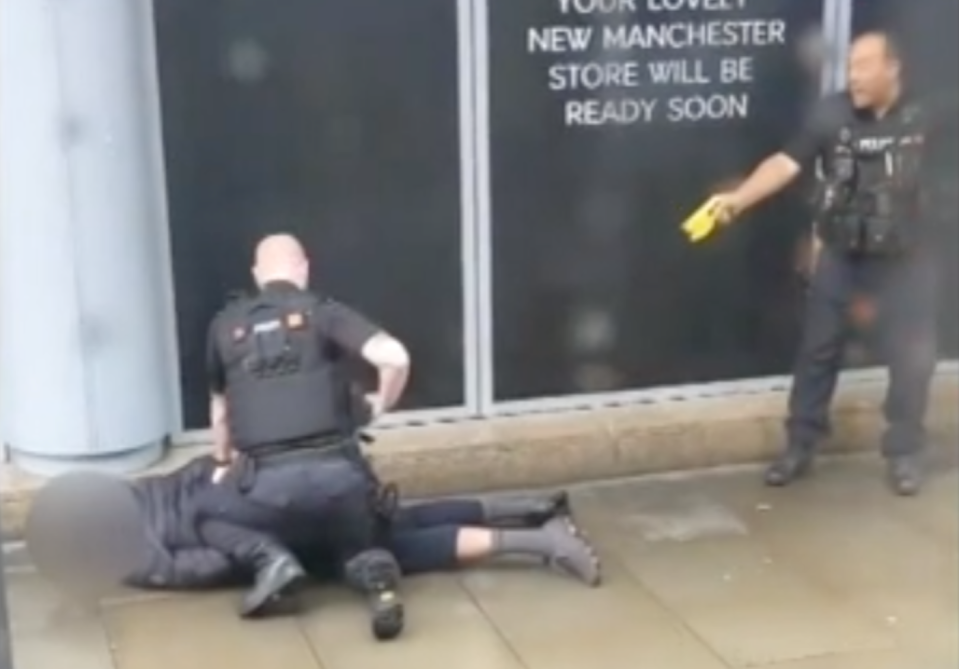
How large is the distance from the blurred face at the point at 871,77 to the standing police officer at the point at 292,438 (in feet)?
5.33

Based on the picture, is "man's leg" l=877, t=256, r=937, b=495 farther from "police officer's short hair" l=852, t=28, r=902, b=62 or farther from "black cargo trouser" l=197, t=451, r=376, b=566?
"black cargo trouser" l=197, t=451, r=376, b=566

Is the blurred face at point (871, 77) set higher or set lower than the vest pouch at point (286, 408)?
higher

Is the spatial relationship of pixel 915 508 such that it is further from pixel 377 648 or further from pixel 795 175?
pixel 377 648

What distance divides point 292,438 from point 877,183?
189cm

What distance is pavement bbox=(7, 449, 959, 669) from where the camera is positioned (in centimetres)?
464

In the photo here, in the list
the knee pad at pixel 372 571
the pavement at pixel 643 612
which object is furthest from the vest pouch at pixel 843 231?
the knee pad at pixel 372 571

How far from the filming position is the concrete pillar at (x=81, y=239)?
5.09 meters

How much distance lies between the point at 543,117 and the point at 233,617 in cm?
186

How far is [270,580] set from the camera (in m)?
4.77

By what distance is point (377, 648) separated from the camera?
4.70 meters

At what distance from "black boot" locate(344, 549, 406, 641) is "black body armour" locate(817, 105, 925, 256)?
5.61 ft

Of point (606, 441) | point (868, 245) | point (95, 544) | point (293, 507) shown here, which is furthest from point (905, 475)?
point (95, 544)

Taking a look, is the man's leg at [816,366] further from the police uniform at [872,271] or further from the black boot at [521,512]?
the black boot at [521,512]

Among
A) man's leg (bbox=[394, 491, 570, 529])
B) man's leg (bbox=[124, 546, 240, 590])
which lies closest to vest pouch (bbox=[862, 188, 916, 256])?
man's leg (bbox=[394, 491, 570, 529])
